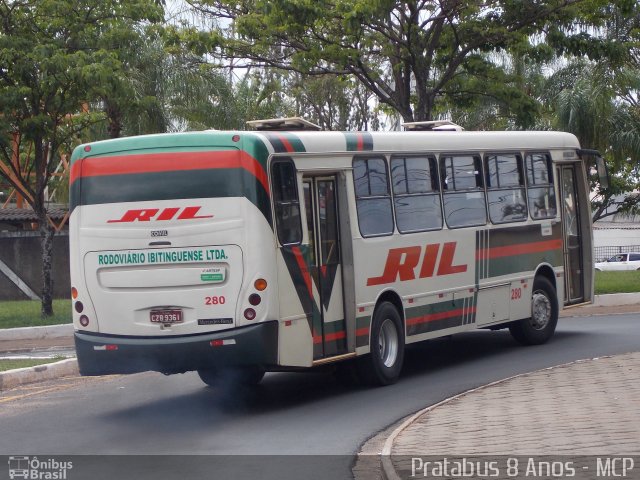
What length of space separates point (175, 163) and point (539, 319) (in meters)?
7.57

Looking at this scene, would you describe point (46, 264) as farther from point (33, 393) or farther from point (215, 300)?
point (215, 300)

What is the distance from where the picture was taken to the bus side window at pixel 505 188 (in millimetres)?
15625

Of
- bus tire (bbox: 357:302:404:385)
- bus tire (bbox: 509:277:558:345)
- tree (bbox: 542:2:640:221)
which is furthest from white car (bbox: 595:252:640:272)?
bus tire (bbox: 357:302:404:385)

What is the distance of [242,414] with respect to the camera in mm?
11688

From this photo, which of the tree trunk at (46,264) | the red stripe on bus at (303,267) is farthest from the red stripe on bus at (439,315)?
the tree trunk at (46,264)

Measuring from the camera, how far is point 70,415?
470 inches

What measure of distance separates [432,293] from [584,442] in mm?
5674

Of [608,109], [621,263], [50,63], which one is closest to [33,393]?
[50,63]

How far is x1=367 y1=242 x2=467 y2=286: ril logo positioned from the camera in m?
13.4

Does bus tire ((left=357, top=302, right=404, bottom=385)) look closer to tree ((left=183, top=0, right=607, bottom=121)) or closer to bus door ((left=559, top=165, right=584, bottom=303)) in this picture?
bus door ((left=559, top=165, right=584, bottom=303))

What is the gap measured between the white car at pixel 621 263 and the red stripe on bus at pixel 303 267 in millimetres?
31148

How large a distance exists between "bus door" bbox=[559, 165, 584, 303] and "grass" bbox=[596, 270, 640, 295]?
771 centimetres

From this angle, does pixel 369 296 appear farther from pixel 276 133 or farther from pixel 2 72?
pixel 2 72

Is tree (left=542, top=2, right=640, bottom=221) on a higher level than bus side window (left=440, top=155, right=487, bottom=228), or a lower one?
higher
